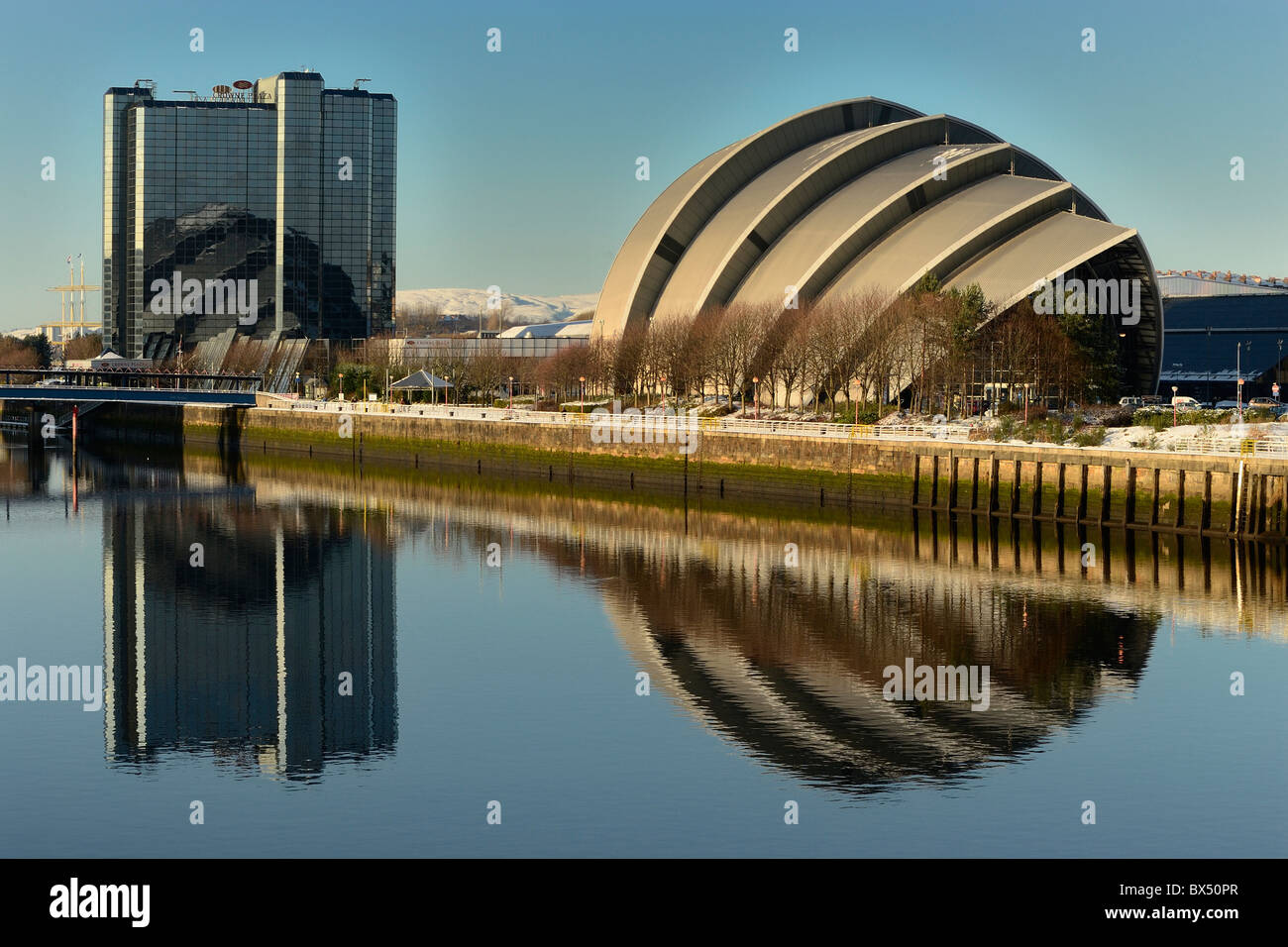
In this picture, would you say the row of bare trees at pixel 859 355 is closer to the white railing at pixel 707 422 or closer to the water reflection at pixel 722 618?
the white railing at pixel 707 422

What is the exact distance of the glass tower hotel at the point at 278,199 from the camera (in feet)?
528

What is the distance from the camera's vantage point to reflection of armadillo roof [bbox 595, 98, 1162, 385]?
71875 mm

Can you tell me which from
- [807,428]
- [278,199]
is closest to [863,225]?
[807,428]

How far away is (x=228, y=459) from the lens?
89750 mm

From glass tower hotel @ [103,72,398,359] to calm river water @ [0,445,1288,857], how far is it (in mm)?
116138

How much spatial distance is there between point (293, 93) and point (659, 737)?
14464 cm

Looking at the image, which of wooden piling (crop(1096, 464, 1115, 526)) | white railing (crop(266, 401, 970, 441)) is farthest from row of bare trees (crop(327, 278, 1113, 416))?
wooden piling (crop(1096, 464, 1115, 526))

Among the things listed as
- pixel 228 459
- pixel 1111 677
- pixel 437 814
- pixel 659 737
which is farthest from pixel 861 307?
pixel 437 814

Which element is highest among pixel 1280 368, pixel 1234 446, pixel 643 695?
pixel 1280 368

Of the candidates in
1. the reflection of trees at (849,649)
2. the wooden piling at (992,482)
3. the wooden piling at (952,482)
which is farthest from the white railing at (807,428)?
the reflection of trees at (849,649)

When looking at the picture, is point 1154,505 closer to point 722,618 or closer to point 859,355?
point 722,618

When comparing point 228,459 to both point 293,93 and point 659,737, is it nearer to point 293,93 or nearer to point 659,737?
point 659,737

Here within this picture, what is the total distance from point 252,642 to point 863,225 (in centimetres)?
5077

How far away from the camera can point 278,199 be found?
530 feet
